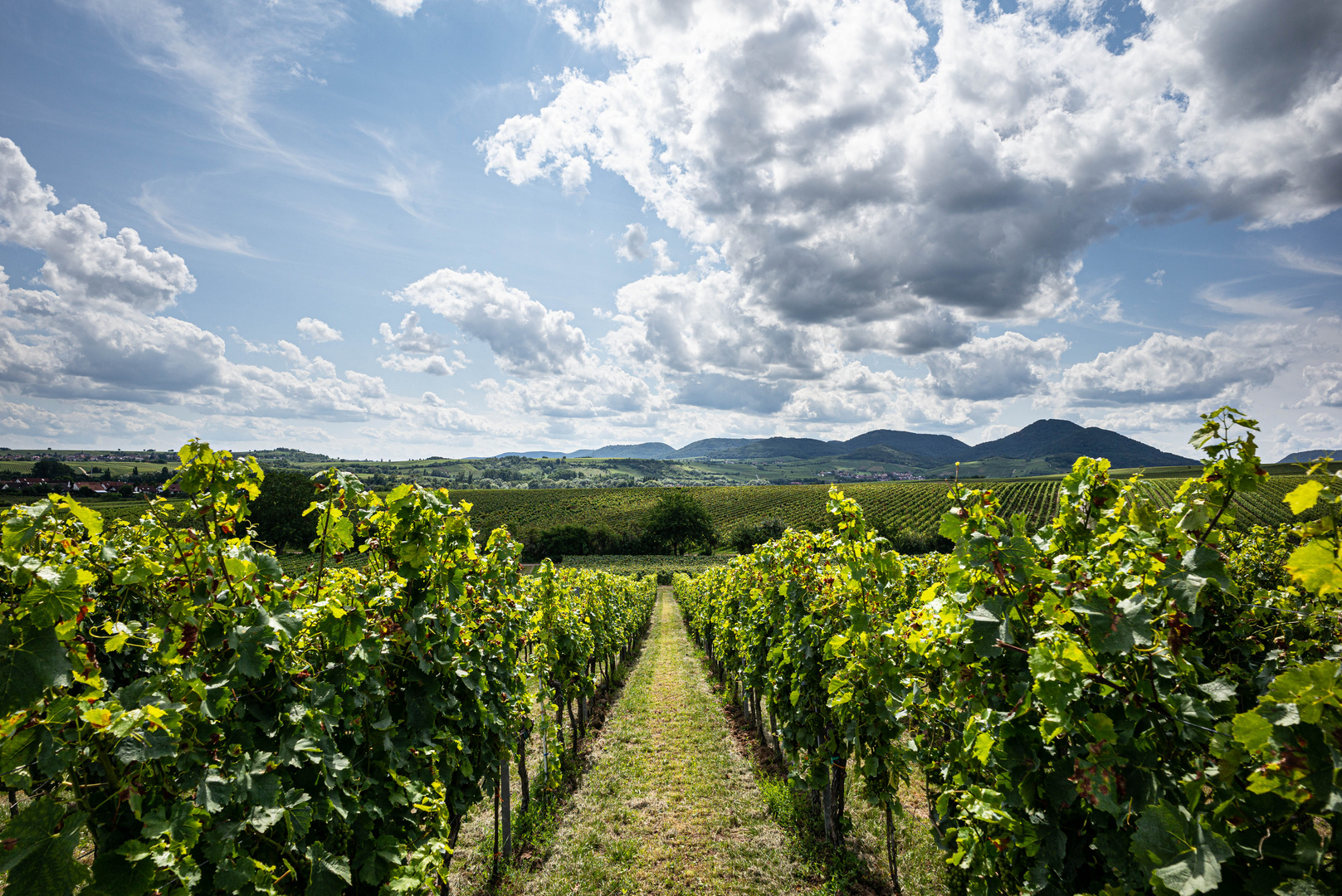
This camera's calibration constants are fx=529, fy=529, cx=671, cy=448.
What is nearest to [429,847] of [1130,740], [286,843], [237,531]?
[286,843]

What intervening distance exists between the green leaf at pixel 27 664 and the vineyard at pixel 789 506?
58185 mm

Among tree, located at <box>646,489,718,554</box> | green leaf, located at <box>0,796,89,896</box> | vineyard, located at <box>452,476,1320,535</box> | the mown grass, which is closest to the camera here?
green leaf, located at <box>0,796,89,896</box>

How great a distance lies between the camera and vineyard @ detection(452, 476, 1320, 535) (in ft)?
213

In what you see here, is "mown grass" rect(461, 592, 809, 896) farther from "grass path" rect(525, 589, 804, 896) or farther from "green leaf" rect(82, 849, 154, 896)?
"green leaf" rect(82, 849, 154, 896)

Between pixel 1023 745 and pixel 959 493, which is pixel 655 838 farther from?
pixel 959 493

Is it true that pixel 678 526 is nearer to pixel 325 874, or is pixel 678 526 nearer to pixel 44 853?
pixel 325 874

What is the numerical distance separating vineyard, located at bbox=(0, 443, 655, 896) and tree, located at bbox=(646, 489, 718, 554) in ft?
231

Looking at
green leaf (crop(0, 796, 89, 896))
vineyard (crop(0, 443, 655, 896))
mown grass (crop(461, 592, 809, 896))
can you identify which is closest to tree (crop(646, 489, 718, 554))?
mown grass (crop(461, 592, 809, 896))

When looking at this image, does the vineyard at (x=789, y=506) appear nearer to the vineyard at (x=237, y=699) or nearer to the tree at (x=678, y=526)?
the tree at (x=678, y=526)

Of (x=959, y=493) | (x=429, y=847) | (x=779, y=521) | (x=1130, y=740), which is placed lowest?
(x=779, y=521)

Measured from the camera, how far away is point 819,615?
6672mm

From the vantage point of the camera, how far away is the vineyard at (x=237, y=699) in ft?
6.52

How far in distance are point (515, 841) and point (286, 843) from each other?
5.12 meters

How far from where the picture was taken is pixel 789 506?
87.2 meters
